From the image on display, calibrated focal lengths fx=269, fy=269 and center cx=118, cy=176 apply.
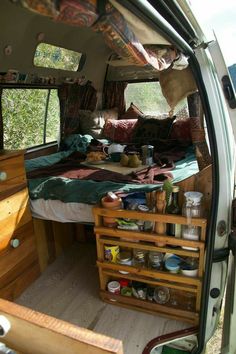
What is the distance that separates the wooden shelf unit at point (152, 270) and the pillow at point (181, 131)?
5.81ft

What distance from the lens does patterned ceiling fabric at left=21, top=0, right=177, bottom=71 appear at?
21.8 inches

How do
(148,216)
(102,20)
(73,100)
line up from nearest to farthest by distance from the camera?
(102,20), (148,216), (73,100)

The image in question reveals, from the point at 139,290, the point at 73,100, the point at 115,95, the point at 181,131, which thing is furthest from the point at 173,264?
the point at 115,95

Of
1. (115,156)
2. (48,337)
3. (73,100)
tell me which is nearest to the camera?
(48,337)

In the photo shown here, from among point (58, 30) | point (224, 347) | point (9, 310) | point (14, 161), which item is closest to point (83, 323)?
point (224, 347)

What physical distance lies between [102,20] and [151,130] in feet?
8.71

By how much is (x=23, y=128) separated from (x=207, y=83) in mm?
3175

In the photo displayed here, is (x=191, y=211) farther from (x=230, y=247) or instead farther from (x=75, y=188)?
(x=75, y=188)

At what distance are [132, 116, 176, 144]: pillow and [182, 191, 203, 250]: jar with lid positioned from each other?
178cm

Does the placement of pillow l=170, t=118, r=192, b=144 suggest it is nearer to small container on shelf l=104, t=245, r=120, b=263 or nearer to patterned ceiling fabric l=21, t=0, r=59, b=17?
small container on shelf l=104, t=245, r=120, b=263

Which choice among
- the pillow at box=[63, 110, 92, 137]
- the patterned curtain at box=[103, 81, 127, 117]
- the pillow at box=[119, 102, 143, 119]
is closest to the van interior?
the pillow at box=[63, 110, 92, 137]

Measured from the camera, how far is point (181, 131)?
123 inches

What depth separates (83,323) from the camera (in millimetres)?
1665

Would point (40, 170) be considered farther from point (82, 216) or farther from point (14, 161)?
point (82, 216)
